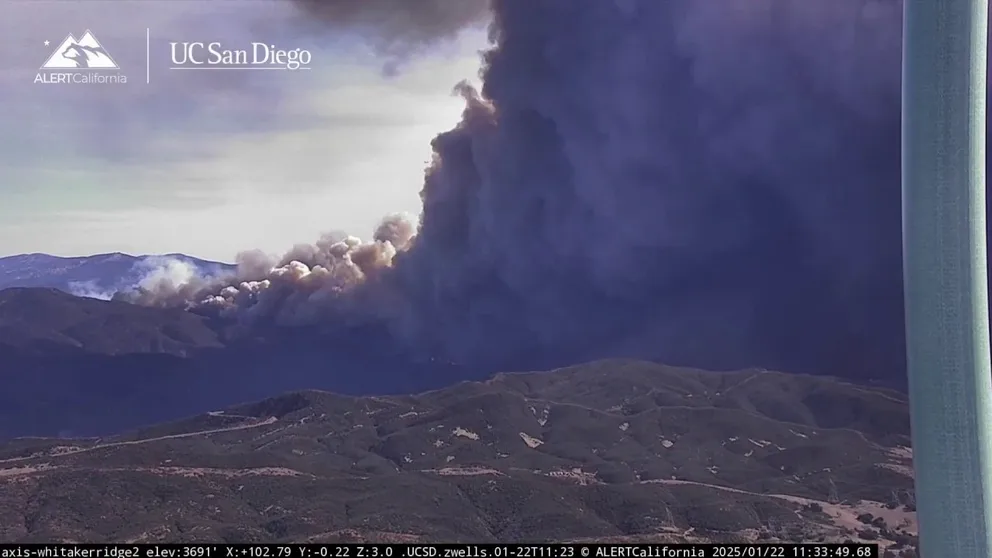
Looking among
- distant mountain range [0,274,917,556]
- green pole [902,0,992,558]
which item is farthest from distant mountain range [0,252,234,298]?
green pole [902,0,992,558]

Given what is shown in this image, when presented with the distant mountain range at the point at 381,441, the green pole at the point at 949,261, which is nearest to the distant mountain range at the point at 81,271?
the distant mountain range at the point at 381,441

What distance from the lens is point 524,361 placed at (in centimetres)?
2728

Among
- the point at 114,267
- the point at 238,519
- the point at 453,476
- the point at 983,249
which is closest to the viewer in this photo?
the point at 983,249

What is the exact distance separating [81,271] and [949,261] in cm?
2187

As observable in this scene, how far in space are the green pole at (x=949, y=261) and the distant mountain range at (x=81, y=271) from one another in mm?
18380

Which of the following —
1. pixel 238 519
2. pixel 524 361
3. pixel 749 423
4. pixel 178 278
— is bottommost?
pixel 238 519

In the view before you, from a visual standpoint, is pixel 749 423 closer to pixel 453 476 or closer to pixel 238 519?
pixel 453 476

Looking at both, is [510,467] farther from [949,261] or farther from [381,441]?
[949,261]

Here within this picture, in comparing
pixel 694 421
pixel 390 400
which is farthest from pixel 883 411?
pixel 390 400

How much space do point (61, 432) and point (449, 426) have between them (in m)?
11.1

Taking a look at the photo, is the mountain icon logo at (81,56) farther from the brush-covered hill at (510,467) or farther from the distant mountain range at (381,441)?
the brush-covered hill at (510,467)

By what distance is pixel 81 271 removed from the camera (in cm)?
2433

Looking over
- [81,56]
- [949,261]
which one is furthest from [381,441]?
[949,261]

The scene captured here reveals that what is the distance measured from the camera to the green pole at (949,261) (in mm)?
13383
